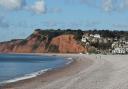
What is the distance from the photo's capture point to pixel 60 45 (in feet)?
570

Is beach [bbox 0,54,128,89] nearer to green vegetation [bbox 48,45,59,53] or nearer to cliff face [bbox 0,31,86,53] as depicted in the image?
cliff face [bbox 0,31,86,53]

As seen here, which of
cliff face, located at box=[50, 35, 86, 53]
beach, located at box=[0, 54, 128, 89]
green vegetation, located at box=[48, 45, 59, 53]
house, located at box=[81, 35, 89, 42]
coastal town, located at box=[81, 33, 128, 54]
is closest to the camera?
beach, located at box=[0, 54, 128, 89]

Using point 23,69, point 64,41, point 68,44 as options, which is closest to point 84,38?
point 68,44

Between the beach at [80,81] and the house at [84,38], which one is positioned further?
the house at [84,38]

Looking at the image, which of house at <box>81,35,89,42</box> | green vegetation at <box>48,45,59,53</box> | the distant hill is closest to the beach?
the distant hill

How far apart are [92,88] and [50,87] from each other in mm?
2247

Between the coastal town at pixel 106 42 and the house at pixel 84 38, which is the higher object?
the house at pixel 84 38

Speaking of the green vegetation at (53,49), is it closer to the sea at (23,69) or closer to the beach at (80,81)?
the sea at (23,69)

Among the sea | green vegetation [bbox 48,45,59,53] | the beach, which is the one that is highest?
the beach

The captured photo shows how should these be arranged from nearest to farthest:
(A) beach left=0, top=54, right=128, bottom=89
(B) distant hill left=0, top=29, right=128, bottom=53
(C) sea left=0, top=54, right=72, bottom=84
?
1. (A) beach left=0, top=54, right=128, bottom=89
2. (C) sea left=0, top=54, right=72, bottom=84
3. (B) distant hill left=0, top=29, right=128, bottom=53

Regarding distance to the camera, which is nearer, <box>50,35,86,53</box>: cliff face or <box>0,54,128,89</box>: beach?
<box>0,54,128,89</box>: beach

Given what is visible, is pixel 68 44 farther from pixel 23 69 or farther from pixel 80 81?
pixel 80 81

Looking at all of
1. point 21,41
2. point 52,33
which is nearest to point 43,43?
point 52,33

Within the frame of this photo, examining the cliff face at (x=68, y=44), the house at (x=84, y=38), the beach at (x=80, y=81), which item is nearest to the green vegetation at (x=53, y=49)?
the cliff face at (x=68, y=44)
